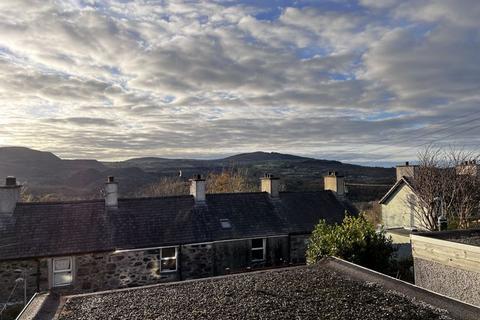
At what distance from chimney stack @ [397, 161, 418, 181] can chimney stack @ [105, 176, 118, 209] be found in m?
20.2

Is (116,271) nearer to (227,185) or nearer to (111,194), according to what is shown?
(111,194)

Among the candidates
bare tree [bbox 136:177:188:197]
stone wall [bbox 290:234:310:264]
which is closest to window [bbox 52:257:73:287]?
stone wall [bbox 290:234:310:264]

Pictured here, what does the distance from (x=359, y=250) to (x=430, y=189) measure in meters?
12.1

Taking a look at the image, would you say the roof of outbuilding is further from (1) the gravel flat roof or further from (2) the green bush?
(2) the green bush

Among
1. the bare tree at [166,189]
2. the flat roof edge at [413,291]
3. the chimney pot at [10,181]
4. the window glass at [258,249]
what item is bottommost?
the window glass at [258,249]

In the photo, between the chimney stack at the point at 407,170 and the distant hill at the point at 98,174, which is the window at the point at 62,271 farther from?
the distant hill at the point at 98,174

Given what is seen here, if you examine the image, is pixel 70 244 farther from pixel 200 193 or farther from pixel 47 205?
pixel 200 193

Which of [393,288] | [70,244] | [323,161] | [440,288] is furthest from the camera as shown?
[323,161]

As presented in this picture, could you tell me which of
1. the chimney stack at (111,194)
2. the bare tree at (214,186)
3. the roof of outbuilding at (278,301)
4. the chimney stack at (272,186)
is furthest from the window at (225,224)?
the bare tree at (214,186)

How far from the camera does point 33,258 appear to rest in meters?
15.0

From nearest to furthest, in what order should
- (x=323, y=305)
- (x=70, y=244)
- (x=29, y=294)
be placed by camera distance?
(x=323, y=305)
(x=29, y=294)
(x=70, y=244)

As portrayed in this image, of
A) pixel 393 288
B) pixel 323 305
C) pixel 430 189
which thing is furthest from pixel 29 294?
pixel 430 189

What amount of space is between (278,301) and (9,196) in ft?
46.4

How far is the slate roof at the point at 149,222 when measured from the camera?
15.8m
